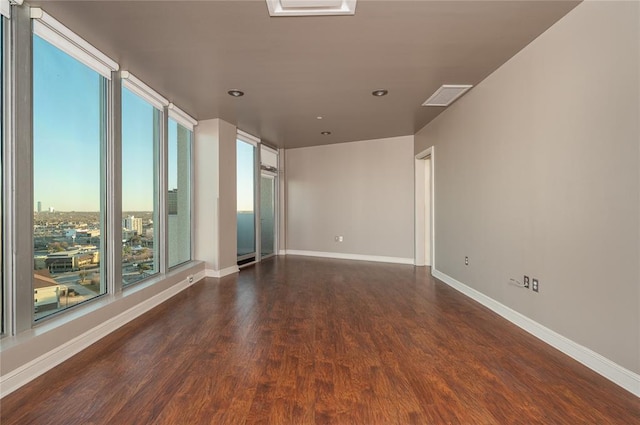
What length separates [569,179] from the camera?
2.64 metres

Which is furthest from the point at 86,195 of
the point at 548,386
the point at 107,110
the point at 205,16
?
the point at 548,386

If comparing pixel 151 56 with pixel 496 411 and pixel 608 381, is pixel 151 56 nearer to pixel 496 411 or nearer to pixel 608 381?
pixel 496 411

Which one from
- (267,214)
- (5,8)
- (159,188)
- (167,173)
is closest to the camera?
(5,8)

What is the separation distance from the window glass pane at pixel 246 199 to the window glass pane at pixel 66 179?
3333 millimetres

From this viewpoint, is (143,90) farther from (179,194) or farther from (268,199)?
(268,199)

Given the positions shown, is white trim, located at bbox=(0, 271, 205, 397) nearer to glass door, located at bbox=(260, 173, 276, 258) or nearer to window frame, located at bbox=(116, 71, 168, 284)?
window frame, located at bbox=(116, 71, 168, 284)

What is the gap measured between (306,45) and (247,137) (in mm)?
3900

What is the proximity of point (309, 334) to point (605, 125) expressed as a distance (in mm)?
2812

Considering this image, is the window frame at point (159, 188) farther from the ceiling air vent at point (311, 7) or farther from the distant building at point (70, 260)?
the ceiling air vent at point (311, 7)

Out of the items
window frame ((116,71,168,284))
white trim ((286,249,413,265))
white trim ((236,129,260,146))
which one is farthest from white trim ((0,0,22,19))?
white trim ((286,249,413,265))

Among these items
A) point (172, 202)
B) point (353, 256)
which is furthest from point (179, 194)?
point (353, 256)

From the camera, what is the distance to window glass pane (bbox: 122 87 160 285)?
380 centimetres

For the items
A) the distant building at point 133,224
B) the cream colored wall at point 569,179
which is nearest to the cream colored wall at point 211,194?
the distant building at point 133,224

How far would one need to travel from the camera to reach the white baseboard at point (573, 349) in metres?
2.12
